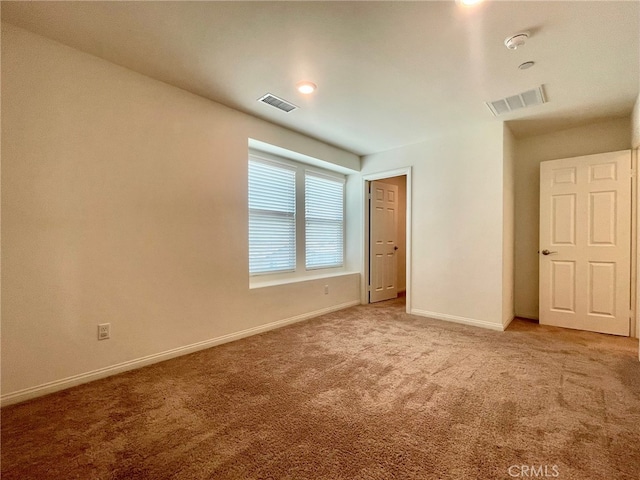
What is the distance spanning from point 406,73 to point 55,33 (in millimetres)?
2574

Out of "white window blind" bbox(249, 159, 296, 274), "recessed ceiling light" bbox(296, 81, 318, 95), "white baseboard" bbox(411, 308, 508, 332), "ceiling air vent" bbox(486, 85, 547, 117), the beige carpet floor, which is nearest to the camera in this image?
the beige carpet floor

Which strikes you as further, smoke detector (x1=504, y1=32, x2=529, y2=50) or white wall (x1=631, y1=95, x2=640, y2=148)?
white wall (x1=631, y1=95, x2=640, y2=148)

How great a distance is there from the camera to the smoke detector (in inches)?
77.2

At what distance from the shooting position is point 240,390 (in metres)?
2.07

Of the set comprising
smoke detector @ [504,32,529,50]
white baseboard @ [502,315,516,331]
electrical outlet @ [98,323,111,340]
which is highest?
smoke detector @ [504,32,529,50]

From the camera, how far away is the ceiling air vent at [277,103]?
2863 millimetres

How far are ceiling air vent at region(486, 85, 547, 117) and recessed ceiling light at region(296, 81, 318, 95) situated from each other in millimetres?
1803

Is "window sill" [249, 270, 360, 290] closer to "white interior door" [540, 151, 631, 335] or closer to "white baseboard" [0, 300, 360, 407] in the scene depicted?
"white baseboard" [0, 300, 360, 407]

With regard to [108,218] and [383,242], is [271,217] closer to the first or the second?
[108,218]

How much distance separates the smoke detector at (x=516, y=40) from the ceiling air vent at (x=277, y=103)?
1886mm

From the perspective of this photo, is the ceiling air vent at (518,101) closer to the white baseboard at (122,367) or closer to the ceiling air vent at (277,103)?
the ceiling air vent at (277,103)

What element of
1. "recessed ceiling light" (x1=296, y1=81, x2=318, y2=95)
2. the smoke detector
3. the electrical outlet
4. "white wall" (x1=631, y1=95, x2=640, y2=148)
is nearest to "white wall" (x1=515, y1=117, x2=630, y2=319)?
"white wall" (x1=631, y1=95, x2=640, y2=148)

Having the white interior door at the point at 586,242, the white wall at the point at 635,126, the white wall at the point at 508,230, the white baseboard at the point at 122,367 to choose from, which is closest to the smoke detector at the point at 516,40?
the white wall at the point at 508,230

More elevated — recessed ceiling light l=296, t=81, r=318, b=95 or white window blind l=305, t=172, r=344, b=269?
recessed ceiling light l=296, t=81, r=318, b=95
